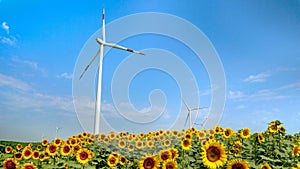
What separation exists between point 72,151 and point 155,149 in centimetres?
272

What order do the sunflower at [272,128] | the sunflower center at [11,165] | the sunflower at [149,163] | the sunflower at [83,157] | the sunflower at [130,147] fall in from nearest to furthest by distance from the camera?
the sunflower at [149,163] < the sunflower center at [11,165] < the sunflower at [83,157] < the sunflower at [272,128] < the sunflower at [130,147]

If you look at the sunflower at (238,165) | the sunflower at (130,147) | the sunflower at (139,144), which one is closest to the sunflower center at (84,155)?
the sunflower at (130,147)

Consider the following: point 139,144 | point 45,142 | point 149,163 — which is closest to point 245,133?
point 139,144

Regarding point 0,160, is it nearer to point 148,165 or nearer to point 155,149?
point 155,149

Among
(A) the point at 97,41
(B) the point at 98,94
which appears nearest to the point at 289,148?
(B) the point at 98,94

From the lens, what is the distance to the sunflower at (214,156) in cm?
437

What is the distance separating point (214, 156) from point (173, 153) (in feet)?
5.37

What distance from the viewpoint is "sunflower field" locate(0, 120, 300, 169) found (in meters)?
5.05

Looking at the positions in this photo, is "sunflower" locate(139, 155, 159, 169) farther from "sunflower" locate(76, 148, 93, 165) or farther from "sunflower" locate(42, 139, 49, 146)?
"sunflower" locate(42, 139, 49, 146)

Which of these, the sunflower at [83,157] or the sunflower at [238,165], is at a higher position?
the sunflower at [83,157]

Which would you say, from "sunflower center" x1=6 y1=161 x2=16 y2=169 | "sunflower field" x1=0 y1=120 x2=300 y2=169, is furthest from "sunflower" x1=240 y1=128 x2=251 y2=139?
"sunflower center" x1=6 y1=161 x2=16 y2=169

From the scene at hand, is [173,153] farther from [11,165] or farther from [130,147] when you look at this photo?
[130,147]

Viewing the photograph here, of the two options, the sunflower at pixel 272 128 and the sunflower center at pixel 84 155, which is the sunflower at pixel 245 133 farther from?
the sunflower center at pixel 84 155

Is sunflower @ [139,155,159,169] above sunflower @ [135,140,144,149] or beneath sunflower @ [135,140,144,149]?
beneath
